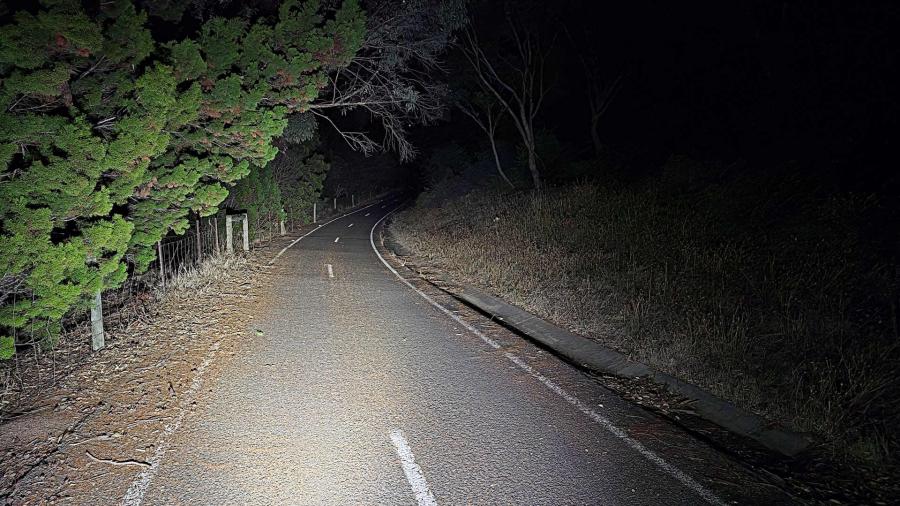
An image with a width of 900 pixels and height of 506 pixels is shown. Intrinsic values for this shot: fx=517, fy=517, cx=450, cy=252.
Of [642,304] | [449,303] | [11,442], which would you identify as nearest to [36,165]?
[11,442]

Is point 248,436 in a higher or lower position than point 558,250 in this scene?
lower

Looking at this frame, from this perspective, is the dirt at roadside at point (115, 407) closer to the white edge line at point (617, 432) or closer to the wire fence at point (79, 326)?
the wire fence at point (79, 326)

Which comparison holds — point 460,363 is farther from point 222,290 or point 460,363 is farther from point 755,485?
point 222,290

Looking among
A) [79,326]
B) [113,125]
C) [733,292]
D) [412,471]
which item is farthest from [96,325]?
[733,292]

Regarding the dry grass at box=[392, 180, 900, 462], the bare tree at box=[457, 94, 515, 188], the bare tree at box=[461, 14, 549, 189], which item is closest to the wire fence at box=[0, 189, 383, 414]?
the dry grass at box=[392, 180, 900, 462]

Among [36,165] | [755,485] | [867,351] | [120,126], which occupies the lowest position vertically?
[755,485]

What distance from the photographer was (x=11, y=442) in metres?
4.87

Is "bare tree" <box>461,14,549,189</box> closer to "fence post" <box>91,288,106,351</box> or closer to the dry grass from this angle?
the dry grass

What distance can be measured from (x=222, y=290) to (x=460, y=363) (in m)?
6.72

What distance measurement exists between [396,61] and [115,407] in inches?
432

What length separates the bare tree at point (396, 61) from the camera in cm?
1350

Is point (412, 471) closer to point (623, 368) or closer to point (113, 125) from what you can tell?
point (623, 368)

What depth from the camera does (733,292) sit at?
852cm

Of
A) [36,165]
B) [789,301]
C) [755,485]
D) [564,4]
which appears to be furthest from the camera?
[564,4]
